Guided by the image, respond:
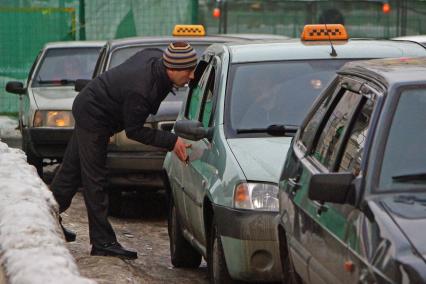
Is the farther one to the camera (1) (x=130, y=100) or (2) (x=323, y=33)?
(2) (x=323, y=33)

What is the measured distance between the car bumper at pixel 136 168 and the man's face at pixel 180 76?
2.98m

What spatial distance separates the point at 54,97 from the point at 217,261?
7.42m

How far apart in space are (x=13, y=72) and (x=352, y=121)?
17.8m

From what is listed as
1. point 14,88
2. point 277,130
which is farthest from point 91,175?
point 14,88

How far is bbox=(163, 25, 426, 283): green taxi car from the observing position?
790 centimetres

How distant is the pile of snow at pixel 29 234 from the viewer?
4902 millimetres

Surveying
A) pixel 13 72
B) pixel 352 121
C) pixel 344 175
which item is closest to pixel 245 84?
pixel 352 121

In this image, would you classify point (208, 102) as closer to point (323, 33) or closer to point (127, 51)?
point (323, 33)

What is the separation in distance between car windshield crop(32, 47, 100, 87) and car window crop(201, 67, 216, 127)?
7.21 meters

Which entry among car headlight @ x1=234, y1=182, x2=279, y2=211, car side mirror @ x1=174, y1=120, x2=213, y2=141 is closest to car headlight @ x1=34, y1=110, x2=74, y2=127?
car side mirror @ x1=174, y1=120, x2=213, y2=141

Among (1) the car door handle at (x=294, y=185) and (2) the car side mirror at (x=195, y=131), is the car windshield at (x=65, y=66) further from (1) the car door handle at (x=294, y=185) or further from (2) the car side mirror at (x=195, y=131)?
(1) the car door handle at (x=294, y=185)

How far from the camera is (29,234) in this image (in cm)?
580

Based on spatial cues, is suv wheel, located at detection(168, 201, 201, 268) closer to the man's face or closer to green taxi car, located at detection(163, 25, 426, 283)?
green taxi car, located at detection(163, 25, 426, 283)

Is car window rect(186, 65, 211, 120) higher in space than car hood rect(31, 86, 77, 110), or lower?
higher
